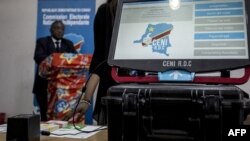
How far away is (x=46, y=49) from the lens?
370cm

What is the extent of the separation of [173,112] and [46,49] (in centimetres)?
326

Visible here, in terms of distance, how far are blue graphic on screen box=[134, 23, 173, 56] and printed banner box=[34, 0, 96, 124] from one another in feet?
10.0

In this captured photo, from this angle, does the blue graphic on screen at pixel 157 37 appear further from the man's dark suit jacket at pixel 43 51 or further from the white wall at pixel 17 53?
the white wall at pixel 17 53

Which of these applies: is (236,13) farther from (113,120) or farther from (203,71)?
(113,120)

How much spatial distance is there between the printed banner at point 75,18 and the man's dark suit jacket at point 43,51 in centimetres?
11

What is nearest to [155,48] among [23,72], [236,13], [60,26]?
[236,13]

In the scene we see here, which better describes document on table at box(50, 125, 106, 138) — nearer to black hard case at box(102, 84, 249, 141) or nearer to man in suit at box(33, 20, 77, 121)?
black hard case at box(102, 84, 249, 141)

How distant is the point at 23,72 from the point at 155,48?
3.58m

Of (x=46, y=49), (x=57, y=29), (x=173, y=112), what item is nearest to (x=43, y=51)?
(x=46, y=49)

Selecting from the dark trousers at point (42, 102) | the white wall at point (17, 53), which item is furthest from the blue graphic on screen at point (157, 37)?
the white wall at point (17, 53)

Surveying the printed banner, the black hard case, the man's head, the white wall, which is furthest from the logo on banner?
the black hard case

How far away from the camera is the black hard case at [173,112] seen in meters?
0.56

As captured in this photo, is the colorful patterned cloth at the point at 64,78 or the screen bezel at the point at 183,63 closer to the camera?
the screen bezel at the point at 183,63

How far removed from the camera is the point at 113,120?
0.62m
